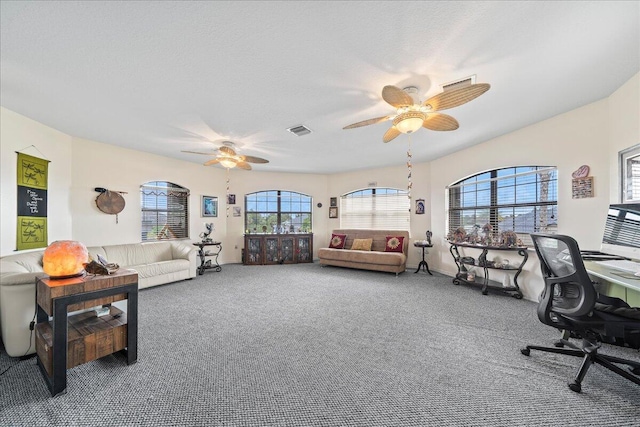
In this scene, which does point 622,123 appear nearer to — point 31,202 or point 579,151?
point 579,151

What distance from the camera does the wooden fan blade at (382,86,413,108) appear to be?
6.57 ft

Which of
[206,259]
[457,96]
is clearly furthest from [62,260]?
[206,259]

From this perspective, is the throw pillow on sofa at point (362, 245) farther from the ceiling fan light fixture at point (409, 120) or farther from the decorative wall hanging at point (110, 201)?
the decorative wall hanging at point (110, 201)

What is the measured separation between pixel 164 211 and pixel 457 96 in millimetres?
5991

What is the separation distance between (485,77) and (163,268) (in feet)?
17.9

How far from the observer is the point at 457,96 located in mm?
2039

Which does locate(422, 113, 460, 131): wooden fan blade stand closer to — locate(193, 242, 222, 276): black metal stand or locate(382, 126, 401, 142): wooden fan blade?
locate(382, 126, 401, 142): wooden fan blade

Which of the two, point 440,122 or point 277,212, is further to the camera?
point 277,212

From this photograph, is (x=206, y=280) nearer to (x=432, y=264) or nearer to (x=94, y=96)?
(x=94, y=96)

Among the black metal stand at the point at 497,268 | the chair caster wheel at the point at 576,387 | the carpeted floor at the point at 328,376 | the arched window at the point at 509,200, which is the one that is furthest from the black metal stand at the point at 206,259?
the chair caster wheel at the point at 576,387

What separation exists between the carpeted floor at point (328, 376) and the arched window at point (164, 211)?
2755mm

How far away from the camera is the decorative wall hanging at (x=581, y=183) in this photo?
9.89ft

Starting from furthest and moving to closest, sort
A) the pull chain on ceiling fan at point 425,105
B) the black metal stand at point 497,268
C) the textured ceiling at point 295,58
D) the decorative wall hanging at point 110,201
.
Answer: the decorative wall hanging at point 110,201 < the black metal stand at point 497,268 < the pull chain on ceiling fan at point 425,105 < the textured ceiling at point 295,58

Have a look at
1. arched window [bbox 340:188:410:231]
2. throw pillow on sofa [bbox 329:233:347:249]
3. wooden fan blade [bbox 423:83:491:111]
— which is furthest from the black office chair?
throw pillow on sofa [bbox 329:233:347:249]
